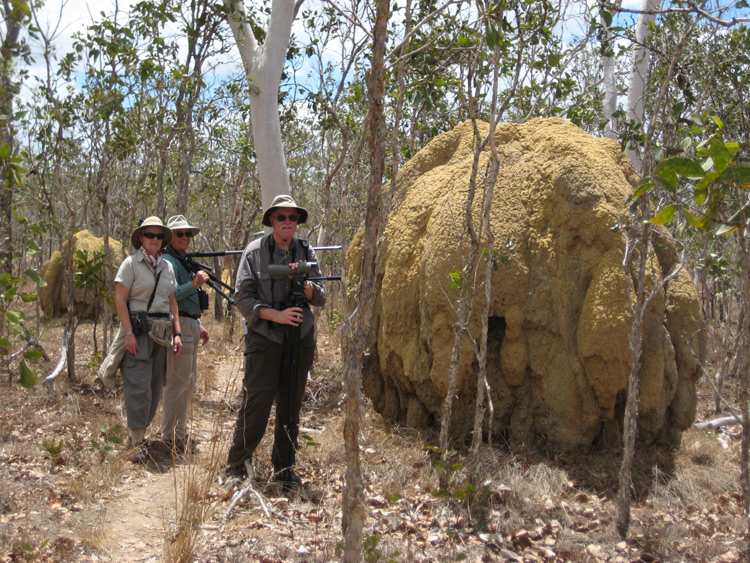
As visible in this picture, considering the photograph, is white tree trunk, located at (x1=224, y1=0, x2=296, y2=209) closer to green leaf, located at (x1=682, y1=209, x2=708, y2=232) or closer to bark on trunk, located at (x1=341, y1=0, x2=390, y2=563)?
bark on trunk, located at (x1=341, y1=0, x2=390, y2=563)

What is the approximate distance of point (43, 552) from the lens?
3.46 m

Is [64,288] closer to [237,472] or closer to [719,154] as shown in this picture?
[237,472]

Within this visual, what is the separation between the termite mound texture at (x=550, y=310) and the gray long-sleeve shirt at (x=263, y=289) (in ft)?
1.50

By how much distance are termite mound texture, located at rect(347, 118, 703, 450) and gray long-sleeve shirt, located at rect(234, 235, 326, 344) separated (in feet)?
1.50

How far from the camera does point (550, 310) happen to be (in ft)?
16.0

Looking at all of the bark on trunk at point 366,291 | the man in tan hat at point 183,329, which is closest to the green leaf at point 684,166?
the bark on trunk at point 366,291

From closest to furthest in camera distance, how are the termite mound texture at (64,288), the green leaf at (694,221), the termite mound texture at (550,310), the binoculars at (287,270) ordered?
the green leaf at (694,221)
the binoculars at (287,270)
the termite mound texture at (550,310)
the termite mound texture at (64,288)

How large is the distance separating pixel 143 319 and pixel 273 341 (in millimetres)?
1285

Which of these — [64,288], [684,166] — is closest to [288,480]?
[684,166]

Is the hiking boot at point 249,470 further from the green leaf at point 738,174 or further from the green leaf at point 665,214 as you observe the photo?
the green leaf at point 738,174

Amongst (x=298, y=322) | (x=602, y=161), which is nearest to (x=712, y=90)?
(x=602, y=161)

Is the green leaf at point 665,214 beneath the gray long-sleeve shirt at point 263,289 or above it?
above

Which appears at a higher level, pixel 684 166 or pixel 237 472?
pixel 684 166

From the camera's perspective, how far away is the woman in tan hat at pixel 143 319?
16.4 ft
